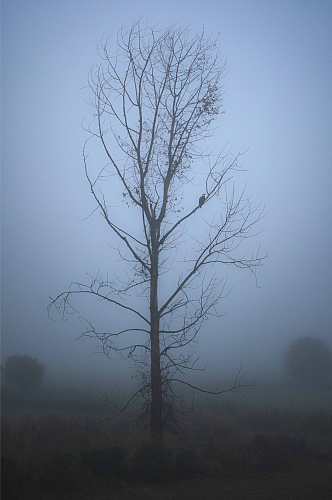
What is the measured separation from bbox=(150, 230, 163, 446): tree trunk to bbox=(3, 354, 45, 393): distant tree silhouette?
17.3 metres

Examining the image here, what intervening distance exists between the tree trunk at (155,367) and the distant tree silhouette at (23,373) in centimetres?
1734

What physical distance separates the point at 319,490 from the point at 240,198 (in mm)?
6310

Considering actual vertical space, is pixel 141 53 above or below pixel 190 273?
above

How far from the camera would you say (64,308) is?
8148mm

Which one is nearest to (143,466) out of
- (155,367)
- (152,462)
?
(152,462)

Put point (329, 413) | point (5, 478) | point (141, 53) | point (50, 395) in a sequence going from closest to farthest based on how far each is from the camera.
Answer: point (5, 478)
point (141, 53)
point (329, 413)
point (50, 395)

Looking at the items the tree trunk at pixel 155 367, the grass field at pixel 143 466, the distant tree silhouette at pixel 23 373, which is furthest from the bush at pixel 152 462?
the distant tree silhouette at pixel 23 373

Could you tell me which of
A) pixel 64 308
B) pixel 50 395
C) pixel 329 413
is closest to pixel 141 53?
pixel 64 308

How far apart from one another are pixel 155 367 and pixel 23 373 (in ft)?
60.4

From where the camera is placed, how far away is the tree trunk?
7.75 meters

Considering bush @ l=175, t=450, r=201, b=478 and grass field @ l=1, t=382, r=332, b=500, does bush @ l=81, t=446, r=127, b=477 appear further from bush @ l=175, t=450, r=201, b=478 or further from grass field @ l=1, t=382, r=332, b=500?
bush @ l=175, t=450, r=201, b=478

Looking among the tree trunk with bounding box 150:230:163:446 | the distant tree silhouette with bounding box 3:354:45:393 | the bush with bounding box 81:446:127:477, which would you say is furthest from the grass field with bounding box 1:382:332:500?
the distant tree silhouette with bounding box 3:354:45:393

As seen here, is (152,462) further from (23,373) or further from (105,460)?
(23,373)

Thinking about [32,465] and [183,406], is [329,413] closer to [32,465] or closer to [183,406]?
[183,406]
